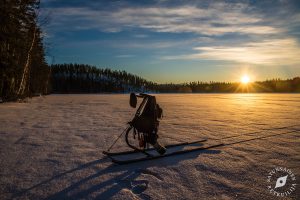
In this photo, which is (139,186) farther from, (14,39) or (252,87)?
(252,87)

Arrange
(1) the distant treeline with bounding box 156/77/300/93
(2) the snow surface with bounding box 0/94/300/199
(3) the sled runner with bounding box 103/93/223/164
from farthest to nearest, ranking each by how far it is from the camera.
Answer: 1. (1) the distant treeline with bounding box 156/77/300/93
2. (3) the sled runner with bounding box 103/93/223/164
3. (2) the snow surface with bounding box 0/94/300/199

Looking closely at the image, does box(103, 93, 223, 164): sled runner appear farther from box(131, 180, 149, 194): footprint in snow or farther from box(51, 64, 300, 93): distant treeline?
box(51, 64, 300, 93): distant treeline

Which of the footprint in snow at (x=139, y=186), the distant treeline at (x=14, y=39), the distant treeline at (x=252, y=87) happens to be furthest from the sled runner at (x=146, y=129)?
the distant treeline at (x=252, y=87)

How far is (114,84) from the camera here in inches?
6462

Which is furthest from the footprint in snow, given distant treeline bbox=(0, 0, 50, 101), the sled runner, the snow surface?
distant treeline bbox=(0, 0, 50, 101)

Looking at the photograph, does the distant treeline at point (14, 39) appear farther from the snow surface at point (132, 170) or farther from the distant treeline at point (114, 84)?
the distant treeline at point (114, 84)

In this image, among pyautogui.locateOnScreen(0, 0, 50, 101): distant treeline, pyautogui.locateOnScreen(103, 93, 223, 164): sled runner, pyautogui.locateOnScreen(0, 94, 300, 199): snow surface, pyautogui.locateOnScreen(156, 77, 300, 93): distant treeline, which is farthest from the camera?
pyautogui.locateOnScreen(156, 77, 300, 93): distant treeline

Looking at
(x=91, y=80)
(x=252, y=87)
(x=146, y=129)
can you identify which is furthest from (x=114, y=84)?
(x=146, y=129)

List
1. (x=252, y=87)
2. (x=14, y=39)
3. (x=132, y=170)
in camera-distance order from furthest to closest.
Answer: (x=252, y=87) → (x=14, y=39) → (x=132, y=170)

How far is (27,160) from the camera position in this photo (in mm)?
5676

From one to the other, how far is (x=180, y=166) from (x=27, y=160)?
338 centimetres

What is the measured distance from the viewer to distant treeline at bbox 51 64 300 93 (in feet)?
424

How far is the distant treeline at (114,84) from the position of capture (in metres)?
129

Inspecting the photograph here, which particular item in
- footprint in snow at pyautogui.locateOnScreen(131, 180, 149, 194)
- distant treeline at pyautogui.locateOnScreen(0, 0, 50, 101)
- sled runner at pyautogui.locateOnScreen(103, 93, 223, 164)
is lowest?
footprint in snow at pyautogui.locateOnScreen(131, 180, 149, 194)
